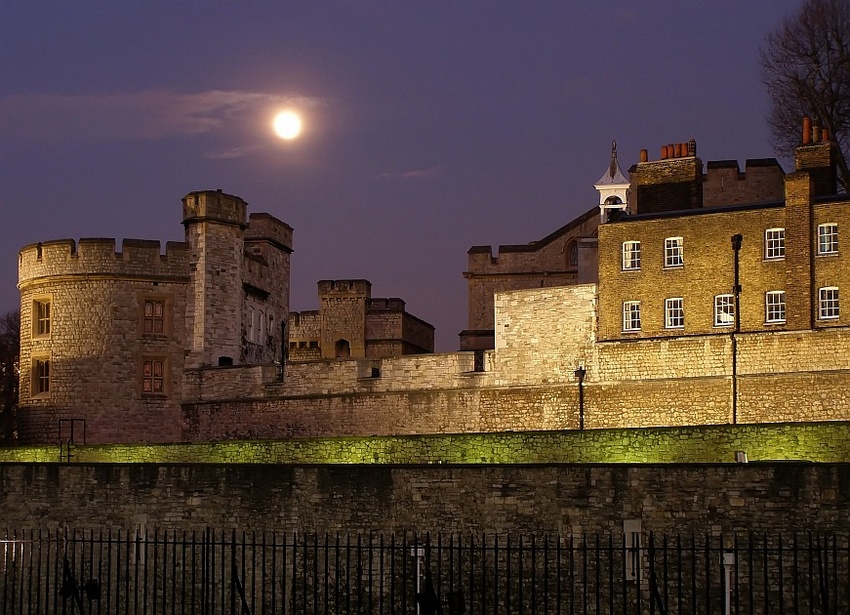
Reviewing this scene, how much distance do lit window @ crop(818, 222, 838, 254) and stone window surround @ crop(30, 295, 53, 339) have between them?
21.5m

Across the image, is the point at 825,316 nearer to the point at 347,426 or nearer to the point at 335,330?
the point at 347,426

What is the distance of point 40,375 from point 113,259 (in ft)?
13.2

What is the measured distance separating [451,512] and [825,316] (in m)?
14.1

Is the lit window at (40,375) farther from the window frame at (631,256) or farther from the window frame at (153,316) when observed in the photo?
the window frame at (631,256)

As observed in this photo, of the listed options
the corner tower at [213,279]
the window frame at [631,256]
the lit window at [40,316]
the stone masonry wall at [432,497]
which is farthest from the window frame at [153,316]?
the window frame at [631,256]

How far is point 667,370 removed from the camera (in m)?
36.2

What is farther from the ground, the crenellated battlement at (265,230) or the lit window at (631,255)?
the crenellated battlement at (265,230)

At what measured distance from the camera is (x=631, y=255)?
38.3 m

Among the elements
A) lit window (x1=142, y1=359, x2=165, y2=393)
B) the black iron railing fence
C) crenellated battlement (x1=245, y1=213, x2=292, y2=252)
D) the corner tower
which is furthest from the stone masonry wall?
crenellated battlement (x1=245, y1=213, x2=292, y2=252)

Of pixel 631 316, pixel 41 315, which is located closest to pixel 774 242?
pixel 631 316

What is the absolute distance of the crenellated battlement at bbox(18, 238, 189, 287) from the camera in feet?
138

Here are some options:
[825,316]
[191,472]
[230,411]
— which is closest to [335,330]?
[230,411]

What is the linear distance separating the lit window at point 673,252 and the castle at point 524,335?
51mm

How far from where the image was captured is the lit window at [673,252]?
37.5 metres
